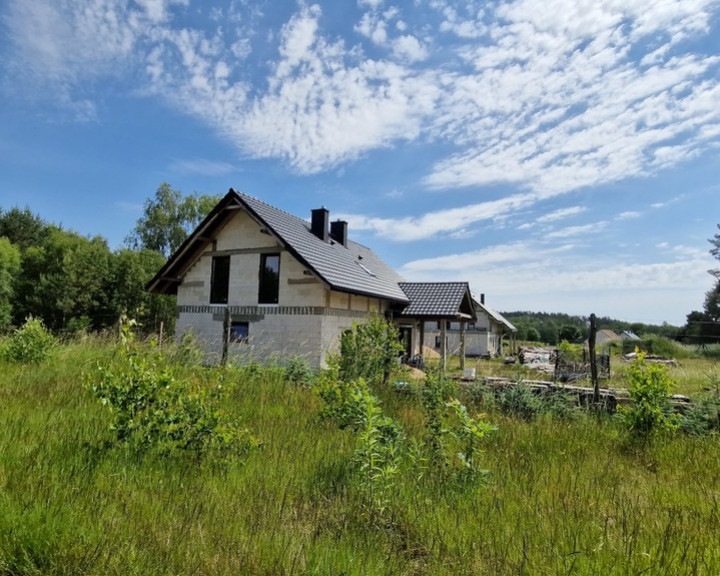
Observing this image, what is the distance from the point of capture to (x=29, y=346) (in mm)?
7773

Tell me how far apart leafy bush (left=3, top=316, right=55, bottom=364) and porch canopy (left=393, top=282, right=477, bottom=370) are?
13.3 meters

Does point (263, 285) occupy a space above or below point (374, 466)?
above

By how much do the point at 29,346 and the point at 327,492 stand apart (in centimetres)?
722

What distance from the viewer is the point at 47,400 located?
5375 mm

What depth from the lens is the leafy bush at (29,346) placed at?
7.74m

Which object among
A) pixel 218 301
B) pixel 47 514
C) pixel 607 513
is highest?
pixel 218 301

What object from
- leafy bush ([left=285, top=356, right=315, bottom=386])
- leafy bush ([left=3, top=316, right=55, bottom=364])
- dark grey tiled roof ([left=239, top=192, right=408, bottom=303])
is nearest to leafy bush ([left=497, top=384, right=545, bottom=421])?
leafy bush ([left=285, top=356, right=315, bottom=386])

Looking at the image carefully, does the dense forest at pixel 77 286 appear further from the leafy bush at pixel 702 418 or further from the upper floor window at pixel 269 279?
the leafy bush at pixel 702 418

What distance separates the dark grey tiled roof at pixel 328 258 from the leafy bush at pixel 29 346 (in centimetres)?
712

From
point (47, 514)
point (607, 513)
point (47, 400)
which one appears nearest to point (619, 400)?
point (607, 513)

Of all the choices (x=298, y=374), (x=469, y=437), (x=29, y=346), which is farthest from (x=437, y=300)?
(x=469, y=437)

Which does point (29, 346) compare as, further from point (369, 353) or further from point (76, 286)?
point (76, 286)

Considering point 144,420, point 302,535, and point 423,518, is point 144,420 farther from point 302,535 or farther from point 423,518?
point 423,518

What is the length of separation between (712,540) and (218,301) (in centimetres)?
1527
